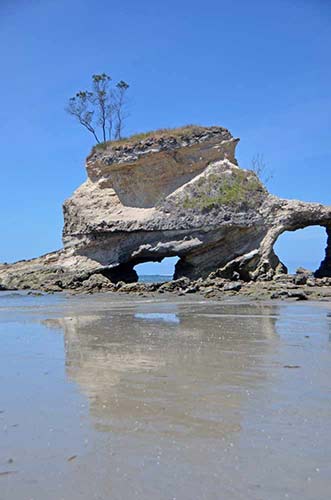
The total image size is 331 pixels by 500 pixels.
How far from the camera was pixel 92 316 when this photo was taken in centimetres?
1244

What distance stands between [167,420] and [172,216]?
27.0 metres

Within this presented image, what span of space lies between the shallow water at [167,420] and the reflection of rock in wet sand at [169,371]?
0.05 feet

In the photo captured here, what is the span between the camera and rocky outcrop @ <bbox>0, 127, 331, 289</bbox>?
2881 cm

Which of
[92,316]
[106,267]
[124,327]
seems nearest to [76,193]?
[106,267]

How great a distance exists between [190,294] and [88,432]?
17851mm

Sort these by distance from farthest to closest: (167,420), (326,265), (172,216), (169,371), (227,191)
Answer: (326,265), (172,216), (227,191), (169,371), (167,420)

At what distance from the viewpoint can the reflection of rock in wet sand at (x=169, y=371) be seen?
12.1ft

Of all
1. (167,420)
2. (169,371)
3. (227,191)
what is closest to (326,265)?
(227,191)

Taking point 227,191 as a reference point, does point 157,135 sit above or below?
above

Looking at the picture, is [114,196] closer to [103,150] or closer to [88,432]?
[103,150]

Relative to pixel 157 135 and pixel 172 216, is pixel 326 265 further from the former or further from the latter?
pixel 157 135

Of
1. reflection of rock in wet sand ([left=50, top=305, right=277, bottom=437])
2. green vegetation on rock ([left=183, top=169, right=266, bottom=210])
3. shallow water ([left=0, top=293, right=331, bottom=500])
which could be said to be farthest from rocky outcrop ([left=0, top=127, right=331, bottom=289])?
shallow water ([left=0, top=293, right=331, bottom=500])

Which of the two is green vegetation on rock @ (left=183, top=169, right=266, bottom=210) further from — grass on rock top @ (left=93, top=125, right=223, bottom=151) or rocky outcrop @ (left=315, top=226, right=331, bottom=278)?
rocky outcrop @ (left=315, top=226, right=331, bottom=278)

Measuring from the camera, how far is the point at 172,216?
30469 millimetres
